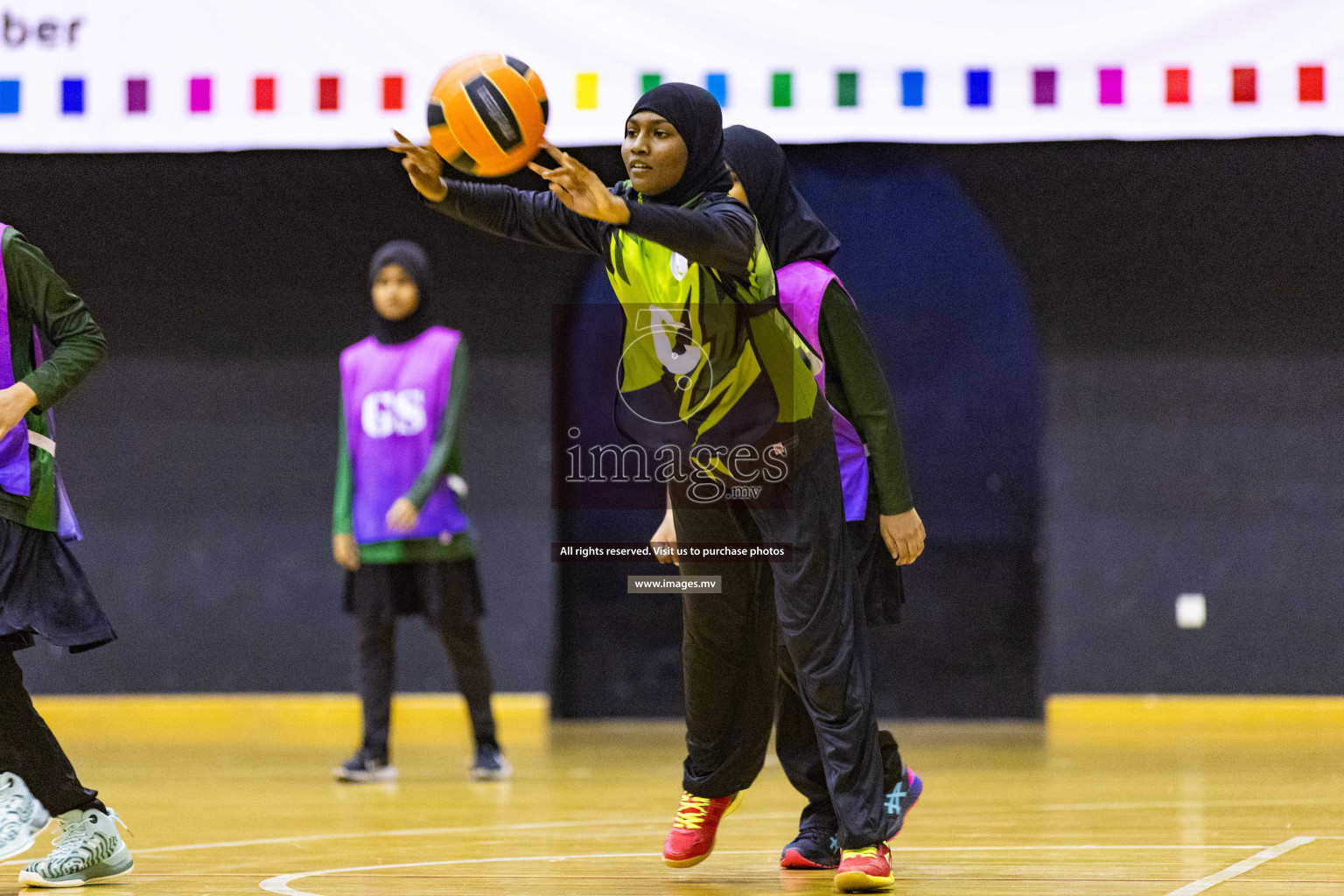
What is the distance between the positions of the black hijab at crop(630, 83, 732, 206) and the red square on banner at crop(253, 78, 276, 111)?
9.73ft

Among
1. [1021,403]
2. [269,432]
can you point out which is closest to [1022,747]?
[1021,403]

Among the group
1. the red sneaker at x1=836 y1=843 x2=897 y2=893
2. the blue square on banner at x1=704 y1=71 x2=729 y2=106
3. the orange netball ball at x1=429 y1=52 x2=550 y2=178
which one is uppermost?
the blue square on banner at x1=704 y1=71 x2=729 y2=106

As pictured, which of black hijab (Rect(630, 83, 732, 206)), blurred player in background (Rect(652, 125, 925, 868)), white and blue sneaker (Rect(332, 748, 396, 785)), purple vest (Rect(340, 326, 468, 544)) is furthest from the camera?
purple vest (Rect(340, 326, 468, 544))

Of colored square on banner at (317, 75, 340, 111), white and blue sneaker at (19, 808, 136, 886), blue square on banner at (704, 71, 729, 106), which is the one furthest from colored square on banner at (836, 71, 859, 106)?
white and blue sneaker at (19, 808, 136, 886)

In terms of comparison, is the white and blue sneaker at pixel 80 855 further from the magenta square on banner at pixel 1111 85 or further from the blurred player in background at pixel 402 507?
the magenta square on banner at pixel 1111 85

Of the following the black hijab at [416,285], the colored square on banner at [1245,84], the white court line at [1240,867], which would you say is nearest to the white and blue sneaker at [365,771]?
the black hijab at [416,285]

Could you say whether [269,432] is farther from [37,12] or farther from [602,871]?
[602,871]

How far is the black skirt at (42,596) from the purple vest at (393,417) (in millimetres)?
2099

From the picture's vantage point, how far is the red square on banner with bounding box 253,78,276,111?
5.11m

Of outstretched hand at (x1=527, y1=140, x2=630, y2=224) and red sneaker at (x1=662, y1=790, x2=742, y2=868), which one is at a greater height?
outstretched hand at (x1=527, y1=140, x2=630, y2=224)

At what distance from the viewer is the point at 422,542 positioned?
462cm

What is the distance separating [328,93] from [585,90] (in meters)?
0.83

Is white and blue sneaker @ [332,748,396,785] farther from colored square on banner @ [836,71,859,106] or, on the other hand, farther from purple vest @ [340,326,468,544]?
colored square on banner @ [836,71,859,106]

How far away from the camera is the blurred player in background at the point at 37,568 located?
2.50 meters
